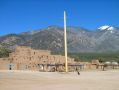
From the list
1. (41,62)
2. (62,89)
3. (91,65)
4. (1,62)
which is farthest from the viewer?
(91,65)

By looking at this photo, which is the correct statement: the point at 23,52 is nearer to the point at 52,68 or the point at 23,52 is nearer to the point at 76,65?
the point at 52,68

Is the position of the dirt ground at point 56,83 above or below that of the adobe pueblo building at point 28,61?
below

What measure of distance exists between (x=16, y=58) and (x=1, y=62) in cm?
356

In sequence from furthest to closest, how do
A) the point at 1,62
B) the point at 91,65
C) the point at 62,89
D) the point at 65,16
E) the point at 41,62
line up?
the point at 91,65, the point at 41,62, the point at 1,62, the point at 65,16, the point at 62,89

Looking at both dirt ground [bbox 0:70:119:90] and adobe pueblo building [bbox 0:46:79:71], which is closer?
dirt ground [bbox 0:70:119:90]

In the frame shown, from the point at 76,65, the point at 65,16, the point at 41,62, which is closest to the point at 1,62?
the point at 41,62

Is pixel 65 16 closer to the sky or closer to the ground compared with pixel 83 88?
closer to the sky

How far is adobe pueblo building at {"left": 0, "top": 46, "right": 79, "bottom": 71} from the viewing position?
2625 inches

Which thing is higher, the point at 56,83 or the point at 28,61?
the point at 28,61

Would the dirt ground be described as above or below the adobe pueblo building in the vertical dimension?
below

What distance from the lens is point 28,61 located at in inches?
2717

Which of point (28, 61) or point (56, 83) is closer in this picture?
point (56, 83)

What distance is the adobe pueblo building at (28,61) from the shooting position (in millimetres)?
66688

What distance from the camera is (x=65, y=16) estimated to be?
164 feet
